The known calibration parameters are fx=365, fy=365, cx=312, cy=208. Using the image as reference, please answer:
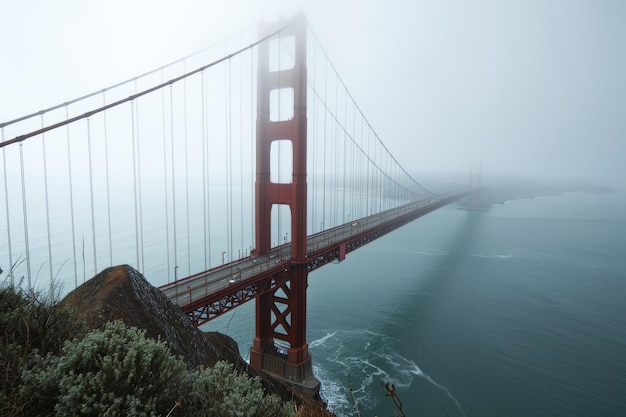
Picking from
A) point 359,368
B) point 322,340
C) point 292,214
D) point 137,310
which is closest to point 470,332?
point 359,368

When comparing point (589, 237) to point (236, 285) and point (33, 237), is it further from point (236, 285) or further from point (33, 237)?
point (33, 237)

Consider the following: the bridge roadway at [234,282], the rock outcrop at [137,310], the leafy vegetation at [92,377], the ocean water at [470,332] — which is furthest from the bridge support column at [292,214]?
the leafy vegetation at [92,377]

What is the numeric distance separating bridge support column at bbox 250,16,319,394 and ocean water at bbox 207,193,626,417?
3086 mm

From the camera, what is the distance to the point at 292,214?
19.3m

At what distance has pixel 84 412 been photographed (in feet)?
12.4

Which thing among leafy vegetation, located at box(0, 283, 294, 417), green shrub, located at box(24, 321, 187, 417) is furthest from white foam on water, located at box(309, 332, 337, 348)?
green shrub, located at box(24, 321, 187, 417)

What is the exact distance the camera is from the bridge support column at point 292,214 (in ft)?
63.1

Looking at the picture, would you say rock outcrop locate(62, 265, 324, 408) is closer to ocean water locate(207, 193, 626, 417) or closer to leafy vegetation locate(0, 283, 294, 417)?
leafy vegetation locate(0, 283, 294, 417)

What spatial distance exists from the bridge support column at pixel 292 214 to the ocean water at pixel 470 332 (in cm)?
309

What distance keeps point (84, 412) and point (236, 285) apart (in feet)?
36.0

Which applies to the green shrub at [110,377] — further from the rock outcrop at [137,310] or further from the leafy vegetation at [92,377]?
the rock outcrop at [137,310]

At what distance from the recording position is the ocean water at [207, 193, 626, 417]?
19.5m

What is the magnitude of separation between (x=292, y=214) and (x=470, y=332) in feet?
56.2

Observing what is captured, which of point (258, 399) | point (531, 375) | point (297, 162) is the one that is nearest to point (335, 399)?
point (531, 375)
